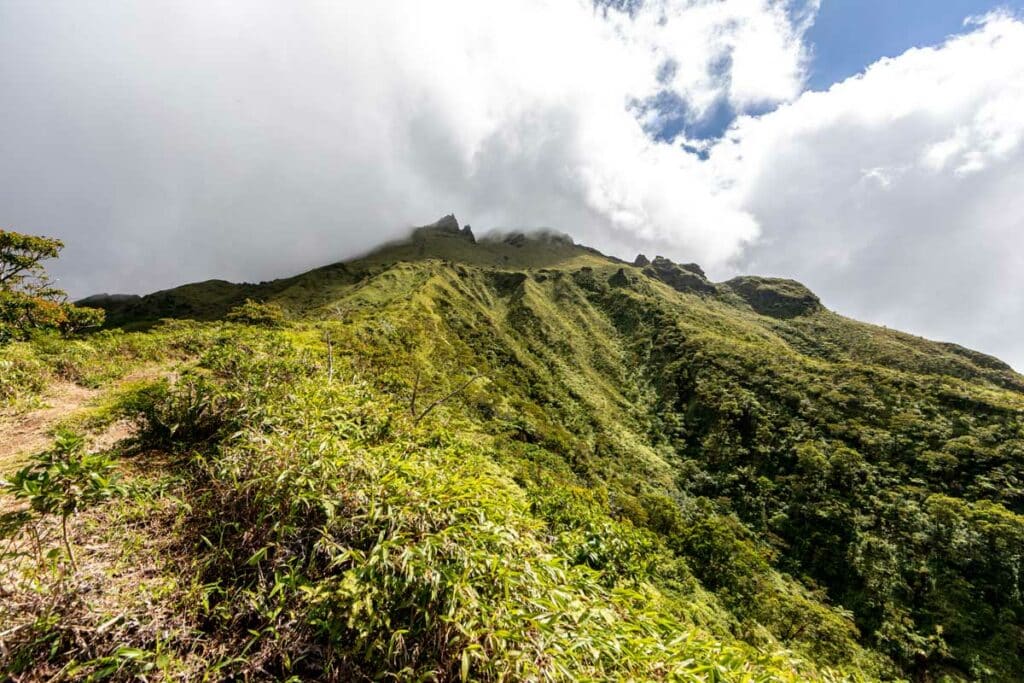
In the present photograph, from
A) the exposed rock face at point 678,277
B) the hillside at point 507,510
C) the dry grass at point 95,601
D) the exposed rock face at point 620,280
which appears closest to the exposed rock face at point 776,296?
the exposed rock face at point 678,277

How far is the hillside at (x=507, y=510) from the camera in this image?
3.79 m

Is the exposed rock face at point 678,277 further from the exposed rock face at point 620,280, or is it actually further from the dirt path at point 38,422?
the dirt path at point 38,422

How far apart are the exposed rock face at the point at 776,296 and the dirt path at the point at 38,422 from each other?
173 m

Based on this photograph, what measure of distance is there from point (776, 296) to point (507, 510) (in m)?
182

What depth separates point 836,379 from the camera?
5588cm

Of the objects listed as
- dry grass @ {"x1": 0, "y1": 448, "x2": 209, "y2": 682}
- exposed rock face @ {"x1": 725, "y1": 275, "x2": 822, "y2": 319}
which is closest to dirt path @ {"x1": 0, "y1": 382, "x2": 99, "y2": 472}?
dry grass @ {"x1": 0, "y1": 448, "x2": 209, "y2": 682}

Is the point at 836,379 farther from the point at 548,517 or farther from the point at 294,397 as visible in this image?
the point at 294,397

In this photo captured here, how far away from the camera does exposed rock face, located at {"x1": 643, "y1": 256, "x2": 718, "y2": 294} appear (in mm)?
162075

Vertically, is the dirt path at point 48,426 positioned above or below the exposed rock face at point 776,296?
below

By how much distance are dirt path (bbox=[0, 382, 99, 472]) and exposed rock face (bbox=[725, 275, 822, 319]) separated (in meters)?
173

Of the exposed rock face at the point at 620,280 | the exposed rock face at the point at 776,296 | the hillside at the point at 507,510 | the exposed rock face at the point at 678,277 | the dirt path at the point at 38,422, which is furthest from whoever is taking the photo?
the exposed rock face at the point at 678,277

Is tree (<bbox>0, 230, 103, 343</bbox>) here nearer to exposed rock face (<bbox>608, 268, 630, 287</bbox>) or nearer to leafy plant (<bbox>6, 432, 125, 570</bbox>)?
leafy plant (<bbox>6, 432, 125, 570</bbox>)

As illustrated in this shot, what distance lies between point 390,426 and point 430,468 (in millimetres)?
2564

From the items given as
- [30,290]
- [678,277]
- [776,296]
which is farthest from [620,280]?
[30,290]
